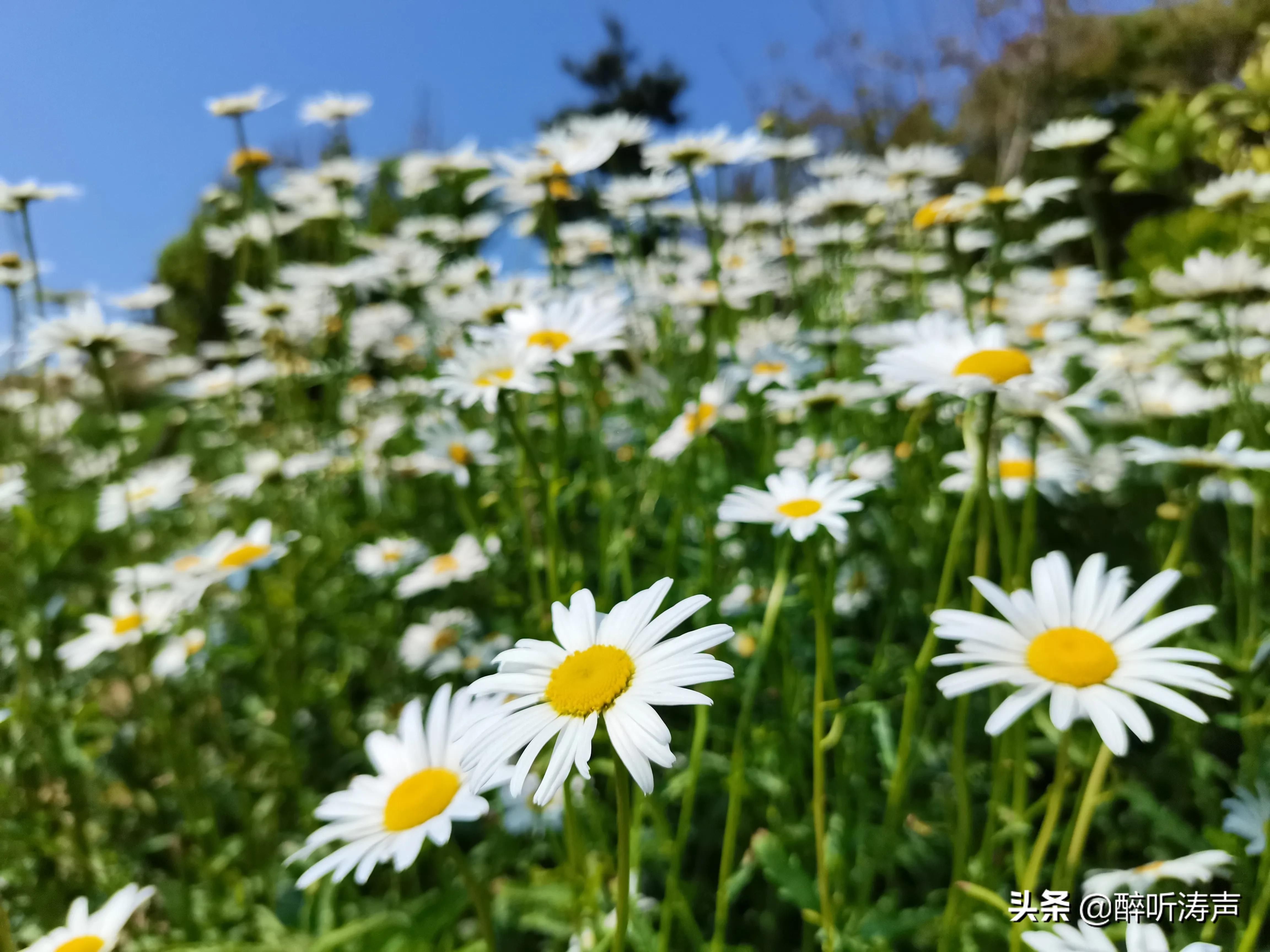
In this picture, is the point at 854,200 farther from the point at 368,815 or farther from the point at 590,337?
the point at 368,815

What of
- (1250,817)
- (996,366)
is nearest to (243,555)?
(996,366)

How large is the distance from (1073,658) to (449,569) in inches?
65.0

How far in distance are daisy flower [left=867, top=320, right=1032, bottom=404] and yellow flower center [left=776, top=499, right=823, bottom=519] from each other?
0.22 metres

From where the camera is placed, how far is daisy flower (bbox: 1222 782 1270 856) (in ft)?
3.78

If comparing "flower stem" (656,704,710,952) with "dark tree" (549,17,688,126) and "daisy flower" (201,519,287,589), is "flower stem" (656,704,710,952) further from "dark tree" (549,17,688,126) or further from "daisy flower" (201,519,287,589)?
"dark tree" (549,17,688,126)

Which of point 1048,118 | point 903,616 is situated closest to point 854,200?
point 903,616

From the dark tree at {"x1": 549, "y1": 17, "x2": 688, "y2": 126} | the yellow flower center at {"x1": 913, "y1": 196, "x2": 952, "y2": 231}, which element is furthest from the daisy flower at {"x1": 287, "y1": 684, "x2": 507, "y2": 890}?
the dark tree at {"x1": 549, "y1": 17, "x2": 688, "y2": 126}

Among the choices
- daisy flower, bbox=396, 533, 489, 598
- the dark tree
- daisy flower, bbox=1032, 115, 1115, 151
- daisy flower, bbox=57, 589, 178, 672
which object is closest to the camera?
daisy flower, bbox=57, 589, 178, 672

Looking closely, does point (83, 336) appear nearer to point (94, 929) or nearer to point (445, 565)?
point (445, 565)

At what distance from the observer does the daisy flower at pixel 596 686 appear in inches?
28.5

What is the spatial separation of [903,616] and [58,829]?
81.3 inches

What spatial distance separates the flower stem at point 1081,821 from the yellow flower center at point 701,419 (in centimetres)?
94

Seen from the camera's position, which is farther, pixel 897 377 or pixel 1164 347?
pixel 1164 347

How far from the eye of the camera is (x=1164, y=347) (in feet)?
10.1
